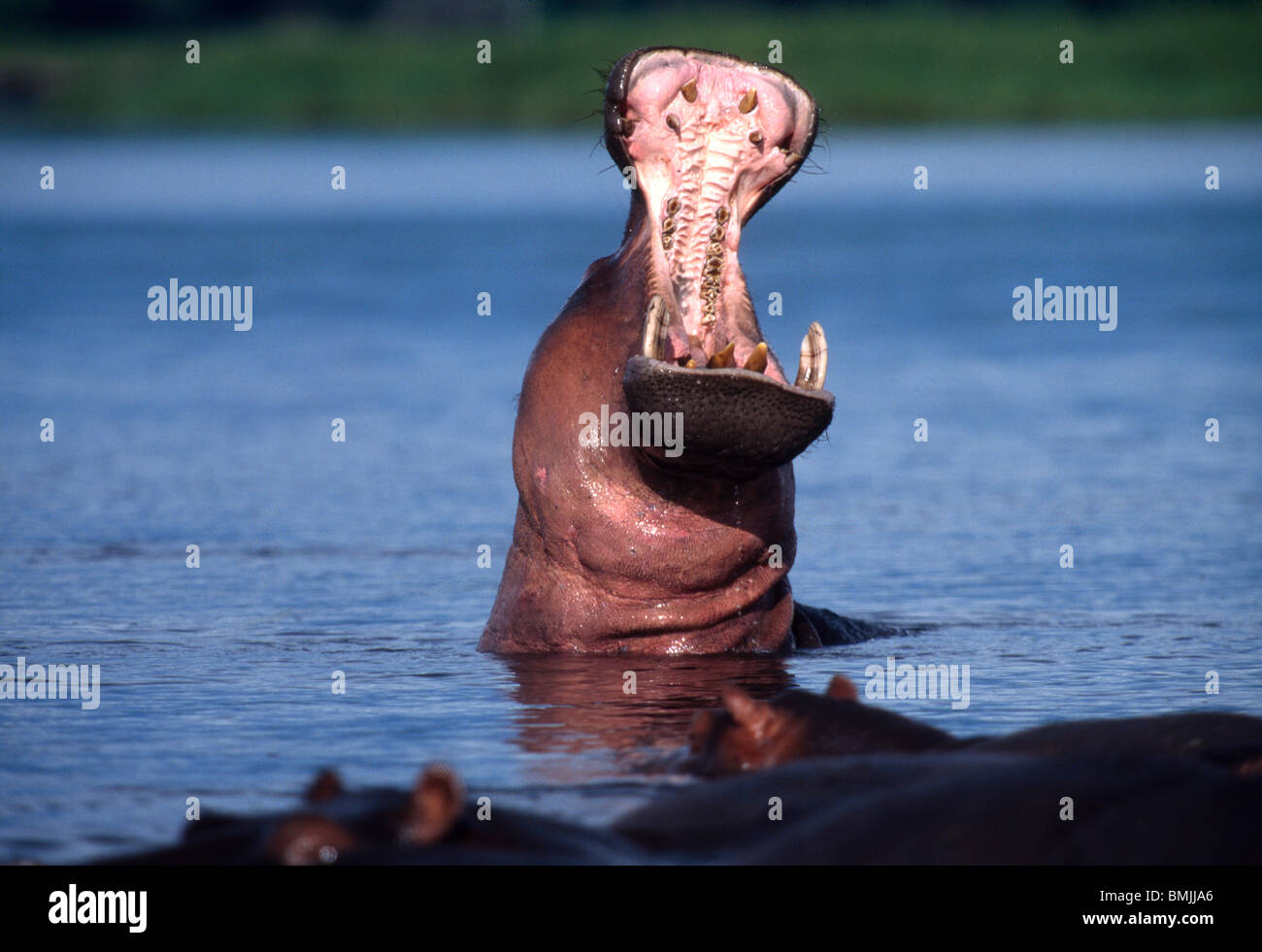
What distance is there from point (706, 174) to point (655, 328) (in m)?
0.67

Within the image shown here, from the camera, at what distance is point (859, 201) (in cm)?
4225

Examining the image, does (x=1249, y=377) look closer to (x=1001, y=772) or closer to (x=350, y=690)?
(x=350, y=690)

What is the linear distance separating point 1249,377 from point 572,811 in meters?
11.7

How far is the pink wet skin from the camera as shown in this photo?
6.48 meters

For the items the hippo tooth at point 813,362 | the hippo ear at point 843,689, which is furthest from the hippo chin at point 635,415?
the hippo ear at point 843,689

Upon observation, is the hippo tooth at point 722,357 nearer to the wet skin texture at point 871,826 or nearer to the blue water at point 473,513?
the blue water at point 473,513

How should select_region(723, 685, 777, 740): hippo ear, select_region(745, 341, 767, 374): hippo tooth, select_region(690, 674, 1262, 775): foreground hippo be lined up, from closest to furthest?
select_region(690, 674, 1262, 775): foreground hippo < select_region(723, 685, 777, 740): hippo ear < select_region(745, 341, 767, 374): hippo tooth

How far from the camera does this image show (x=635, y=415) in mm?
6246

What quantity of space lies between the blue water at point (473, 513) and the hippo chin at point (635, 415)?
22 cm

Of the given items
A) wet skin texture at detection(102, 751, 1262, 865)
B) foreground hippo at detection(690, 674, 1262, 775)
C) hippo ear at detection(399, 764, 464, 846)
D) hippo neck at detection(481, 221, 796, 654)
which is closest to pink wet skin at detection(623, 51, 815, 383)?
hippo neck at detection(481, 221, 796, 654)

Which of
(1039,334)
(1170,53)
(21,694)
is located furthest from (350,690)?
(1170,53)

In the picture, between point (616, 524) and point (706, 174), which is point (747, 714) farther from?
point (706, 174)

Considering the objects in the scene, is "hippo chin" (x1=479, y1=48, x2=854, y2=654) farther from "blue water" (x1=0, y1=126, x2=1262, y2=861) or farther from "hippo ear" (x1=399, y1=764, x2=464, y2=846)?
"hippo ear" (x1=399, y1=764, x2=464, y2=846)
